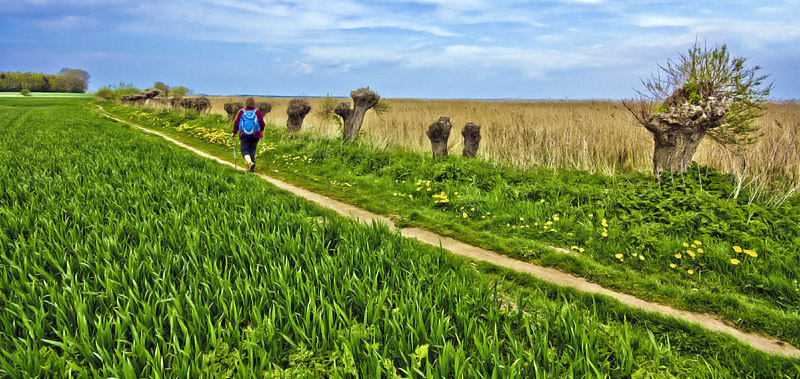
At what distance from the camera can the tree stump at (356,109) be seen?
1363cm

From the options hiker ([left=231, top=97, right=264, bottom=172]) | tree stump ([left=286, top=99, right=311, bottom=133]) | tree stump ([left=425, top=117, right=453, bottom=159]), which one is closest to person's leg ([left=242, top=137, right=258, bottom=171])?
hiker ([left=231, top=97, right=264, bottom=172])

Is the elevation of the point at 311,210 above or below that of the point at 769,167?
below

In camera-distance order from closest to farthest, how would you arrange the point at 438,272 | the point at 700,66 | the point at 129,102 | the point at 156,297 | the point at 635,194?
the point at 156,297
the point at 438,272
the point at 635,194
the point at 700,66
the point at 129,102

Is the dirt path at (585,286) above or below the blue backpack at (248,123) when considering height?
below

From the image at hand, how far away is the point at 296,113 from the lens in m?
15.6

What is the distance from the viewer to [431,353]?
2.42 meters

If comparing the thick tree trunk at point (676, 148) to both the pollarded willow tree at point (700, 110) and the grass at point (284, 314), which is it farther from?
the grass at point (284, 314)

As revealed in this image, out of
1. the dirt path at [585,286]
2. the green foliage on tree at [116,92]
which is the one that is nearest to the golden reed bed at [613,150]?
the dirt path at [585,286]

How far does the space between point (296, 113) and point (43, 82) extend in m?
129

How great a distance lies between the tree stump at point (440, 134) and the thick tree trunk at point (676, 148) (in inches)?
181

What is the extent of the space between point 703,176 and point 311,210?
637 centimetres

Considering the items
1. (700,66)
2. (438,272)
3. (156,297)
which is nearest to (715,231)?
(700,66)

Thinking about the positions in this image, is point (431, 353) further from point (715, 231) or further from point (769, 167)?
point (769, 167)

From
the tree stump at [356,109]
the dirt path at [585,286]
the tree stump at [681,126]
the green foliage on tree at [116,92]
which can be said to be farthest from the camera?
the green foliage on tree at [116,92]
